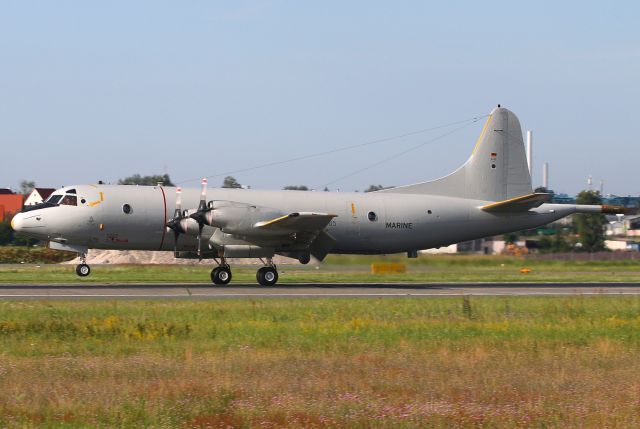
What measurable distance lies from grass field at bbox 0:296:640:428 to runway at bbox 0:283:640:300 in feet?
12.8

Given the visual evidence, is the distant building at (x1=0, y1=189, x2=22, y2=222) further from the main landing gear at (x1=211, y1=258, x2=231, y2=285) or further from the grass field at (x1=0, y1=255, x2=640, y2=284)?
the main landing gear at (x1=211, y1=258, x2=231, y2=285)

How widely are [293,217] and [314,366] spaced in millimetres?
18113

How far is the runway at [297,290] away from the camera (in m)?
29.4

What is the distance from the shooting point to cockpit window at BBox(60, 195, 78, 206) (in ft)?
112

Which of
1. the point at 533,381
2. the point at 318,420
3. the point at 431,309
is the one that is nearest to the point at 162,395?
the point at 318,420

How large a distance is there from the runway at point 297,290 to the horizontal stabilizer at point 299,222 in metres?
2.43

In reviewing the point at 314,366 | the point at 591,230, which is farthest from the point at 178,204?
the point at 591,230

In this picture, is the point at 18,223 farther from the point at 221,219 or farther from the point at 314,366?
the point at 314,366

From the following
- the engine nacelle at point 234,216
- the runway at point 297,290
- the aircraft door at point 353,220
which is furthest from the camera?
the aircraft door at point 353,220

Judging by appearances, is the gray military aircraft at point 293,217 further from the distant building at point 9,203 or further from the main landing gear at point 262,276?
the distant building at point 9,203

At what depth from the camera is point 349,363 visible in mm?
15375

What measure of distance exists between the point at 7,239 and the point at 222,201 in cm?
4672

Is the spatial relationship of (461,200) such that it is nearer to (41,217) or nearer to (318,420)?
(41,217)

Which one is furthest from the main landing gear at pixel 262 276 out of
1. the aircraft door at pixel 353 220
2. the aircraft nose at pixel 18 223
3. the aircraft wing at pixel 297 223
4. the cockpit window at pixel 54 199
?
the aircraft nose at pixel 18 223
